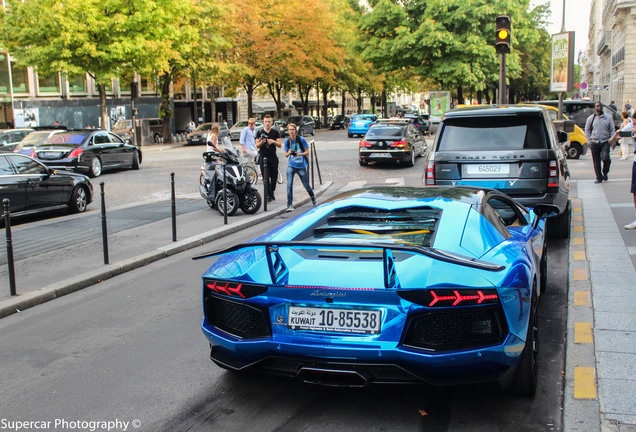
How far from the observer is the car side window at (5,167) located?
503 inches

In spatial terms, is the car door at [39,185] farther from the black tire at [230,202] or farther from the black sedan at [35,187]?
the black tire at [230,202]

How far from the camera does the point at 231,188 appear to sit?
13328 mm

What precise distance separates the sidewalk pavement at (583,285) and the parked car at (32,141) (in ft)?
38.6

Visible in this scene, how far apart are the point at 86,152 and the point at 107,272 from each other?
14.9 meters

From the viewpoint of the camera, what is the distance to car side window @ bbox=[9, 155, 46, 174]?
43.0ft

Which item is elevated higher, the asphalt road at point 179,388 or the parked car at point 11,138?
the parked car at point 11,138

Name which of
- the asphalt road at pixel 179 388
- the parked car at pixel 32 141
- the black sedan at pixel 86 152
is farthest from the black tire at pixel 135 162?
the asphalt road at pixel 179 388

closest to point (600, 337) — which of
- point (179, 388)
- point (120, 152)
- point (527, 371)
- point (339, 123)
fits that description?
point (527, 371)

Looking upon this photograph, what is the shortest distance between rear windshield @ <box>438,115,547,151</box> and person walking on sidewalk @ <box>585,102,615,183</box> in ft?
22.4

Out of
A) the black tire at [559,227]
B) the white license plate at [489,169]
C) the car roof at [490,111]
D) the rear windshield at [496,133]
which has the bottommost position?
the black tire at [559,227]

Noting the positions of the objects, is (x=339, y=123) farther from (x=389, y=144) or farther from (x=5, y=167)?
(x=5, y=167)

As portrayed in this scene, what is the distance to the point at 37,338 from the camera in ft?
19.6

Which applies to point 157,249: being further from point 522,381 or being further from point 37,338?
point 522,381

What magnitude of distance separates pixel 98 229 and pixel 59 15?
2561 cm
